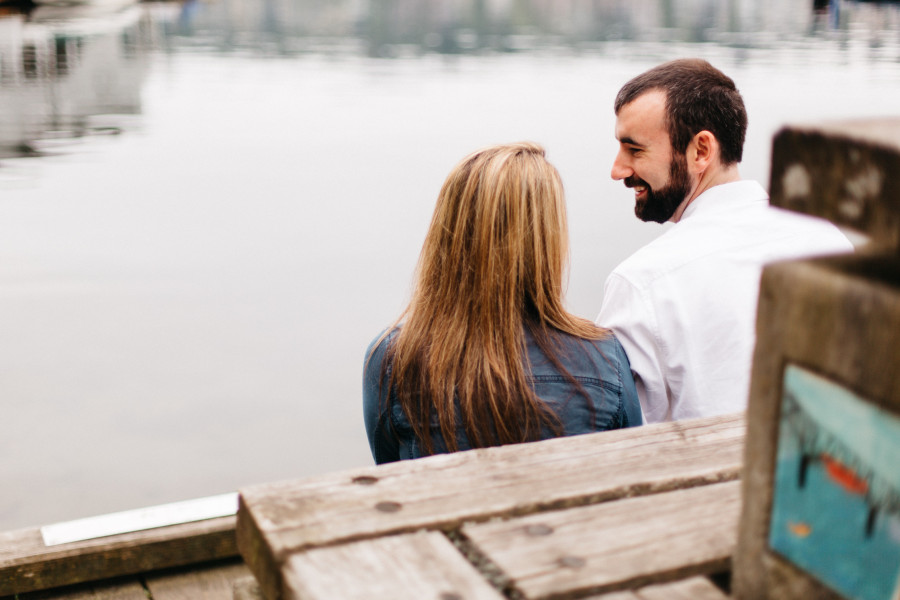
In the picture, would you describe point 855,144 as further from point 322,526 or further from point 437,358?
point 437,358

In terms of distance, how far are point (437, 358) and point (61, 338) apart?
6897mm

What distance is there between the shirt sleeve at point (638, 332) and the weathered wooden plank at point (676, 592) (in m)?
1.24

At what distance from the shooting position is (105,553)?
2236 mm

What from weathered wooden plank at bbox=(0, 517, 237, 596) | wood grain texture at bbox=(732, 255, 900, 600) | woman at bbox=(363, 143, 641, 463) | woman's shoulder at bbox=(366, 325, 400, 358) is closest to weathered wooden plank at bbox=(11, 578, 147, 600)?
weathered wooden plank at bbox=(0, 517, 237, 596)

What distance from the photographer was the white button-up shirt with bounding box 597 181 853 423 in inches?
79.4

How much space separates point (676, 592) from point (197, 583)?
179 centimetres

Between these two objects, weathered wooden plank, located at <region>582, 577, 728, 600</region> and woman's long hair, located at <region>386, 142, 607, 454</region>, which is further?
woman's long hair, located at <region>386, 142, 607, 454</region>

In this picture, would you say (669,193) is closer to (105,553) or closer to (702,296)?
(702,296)

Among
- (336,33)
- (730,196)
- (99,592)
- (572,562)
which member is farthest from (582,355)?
(336,33)

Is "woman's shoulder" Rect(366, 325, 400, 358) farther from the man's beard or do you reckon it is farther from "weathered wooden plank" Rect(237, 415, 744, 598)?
the man's beard

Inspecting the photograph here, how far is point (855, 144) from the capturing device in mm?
633

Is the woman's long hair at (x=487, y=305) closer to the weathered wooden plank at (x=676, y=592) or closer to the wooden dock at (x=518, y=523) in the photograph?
the wooden dock at (x=518, y=523)

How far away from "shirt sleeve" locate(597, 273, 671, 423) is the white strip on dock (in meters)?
1.08

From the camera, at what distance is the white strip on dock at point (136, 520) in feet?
7.32
